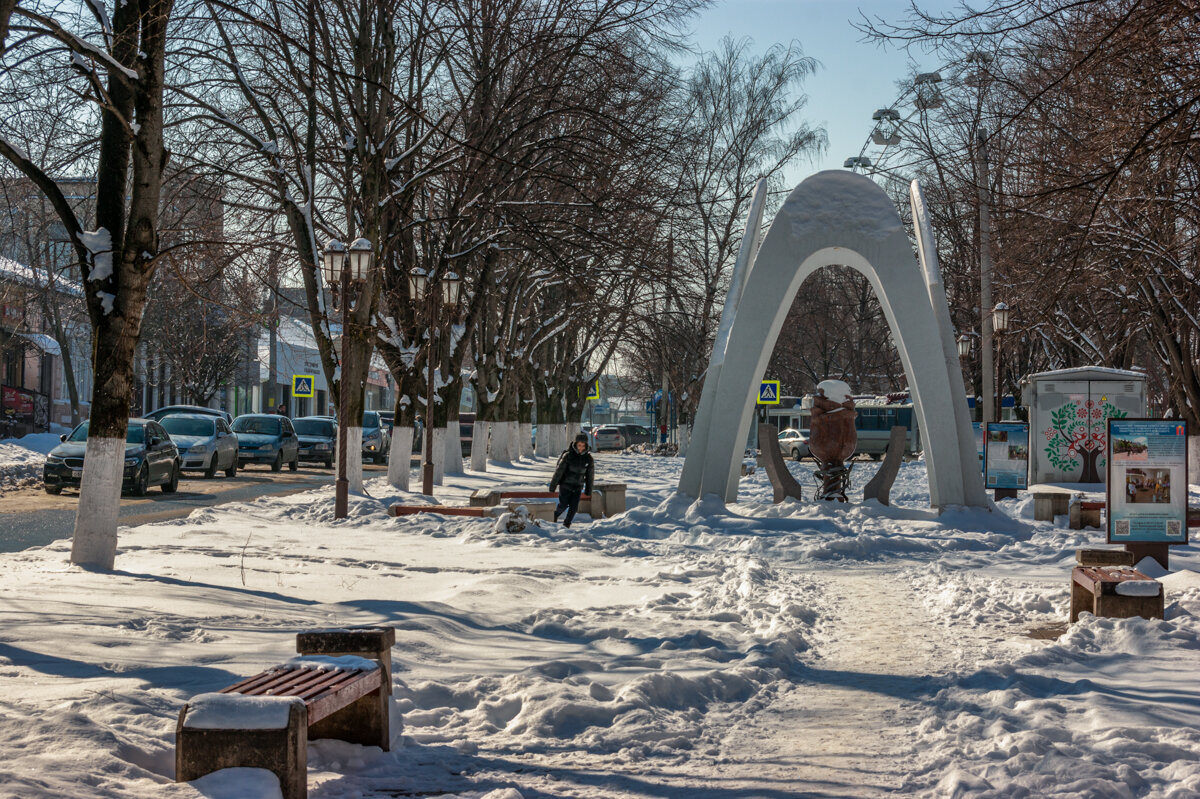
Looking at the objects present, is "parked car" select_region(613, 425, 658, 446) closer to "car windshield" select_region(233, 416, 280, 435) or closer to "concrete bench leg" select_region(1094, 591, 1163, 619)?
"car windshield" select_region(233, 416, 280, 435)

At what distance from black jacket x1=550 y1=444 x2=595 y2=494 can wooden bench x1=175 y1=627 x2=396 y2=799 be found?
37.2ft

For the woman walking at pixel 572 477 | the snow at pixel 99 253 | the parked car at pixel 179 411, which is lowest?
the woman walking at pixel 572 477

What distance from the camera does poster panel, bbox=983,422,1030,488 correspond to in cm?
2277

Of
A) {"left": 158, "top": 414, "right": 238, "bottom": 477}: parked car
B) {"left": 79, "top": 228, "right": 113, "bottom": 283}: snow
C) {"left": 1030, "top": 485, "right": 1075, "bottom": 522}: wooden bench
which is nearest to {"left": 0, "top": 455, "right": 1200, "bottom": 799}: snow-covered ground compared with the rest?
{"left": 79, "top": 228, "right": 113, "bottom": 283}: snow

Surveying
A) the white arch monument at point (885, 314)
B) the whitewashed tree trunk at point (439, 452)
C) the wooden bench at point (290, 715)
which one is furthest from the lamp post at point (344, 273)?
the wooden bench at point (290, 715)

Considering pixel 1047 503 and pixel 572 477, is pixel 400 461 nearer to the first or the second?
pixel 572 477

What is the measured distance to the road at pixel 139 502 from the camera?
15402 mm

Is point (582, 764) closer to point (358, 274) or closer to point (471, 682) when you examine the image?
point (471, 682)

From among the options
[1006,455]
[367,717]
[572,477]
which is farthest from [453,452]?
[367,717]

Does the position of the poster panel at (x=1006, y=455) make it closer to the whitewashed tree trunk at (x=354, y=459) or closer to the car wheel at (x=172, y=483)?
the whitewashed tree trunk at (x=354, y=459)

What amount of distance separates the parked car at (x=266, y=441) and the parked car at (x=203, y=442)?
3650 millimetres

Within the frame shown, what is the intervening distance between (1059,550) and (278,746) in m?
13.2

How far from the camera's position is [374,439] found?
138 ft

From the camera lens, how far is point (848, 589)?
11.7 m
